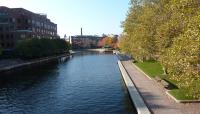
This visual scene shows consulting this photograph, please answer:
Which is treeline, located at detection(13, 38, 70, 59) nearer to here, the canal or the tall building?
the tall building

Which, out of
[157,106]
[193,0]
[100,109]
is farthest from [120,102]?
[193,0]

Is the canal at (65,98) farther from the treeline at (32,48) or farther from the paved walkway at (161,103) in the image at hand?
the treeline at (32,48)

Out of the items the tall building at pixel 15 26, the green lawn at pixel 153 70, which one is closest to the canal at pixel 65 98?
the green lawn at pixel 153 70

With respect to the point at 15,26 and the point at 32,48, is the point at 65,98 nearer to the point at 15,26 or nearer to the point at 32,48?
the point at 32,48

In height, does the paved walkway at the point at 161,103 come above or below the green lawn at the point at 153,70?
below

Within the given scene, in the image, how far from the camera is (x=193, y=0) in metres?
20.5

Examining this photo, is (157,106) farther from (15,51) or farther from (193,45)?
(15,51)

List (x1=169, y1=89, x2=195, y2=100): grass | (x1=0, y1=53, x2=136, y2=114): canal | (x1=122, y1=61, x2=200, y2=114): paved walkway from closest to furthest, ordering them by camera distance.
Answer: (x1=122, y1=61, x2=200, y2=114): paved walkway, (x1=169, y1=89, x2=195, y2=100): grass, (x1=0, y1=53, x2=136, y2=114): canal

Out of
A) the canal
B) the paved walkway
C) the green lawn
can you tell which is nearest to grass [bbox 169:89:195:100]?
the paved walkway

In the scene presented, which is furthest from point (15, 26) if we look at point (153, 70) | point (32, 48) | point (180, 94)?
point (180, 94)

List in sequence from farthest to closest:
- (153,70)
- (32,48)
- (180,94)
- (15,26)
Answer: (15,26)
(32,48)
(153,70)
(180,94)

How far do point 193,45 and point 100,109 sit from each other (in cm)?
1782

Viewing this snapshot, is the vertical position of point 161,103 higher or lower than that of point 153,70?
lower

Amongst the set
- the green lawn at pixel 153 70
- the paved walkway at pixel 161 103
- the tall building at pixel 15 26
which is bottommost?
the paved walkway at pixel 161 103
